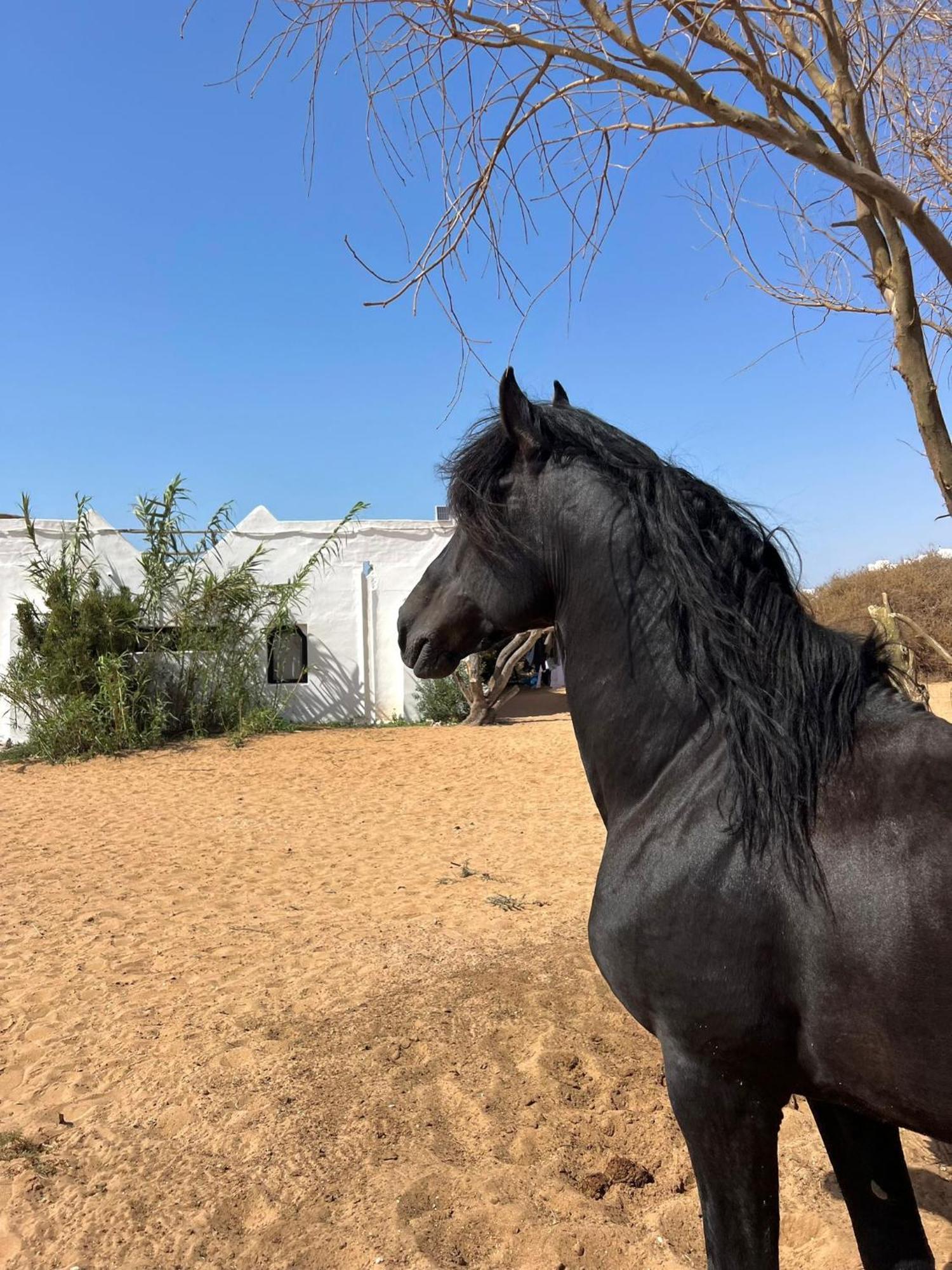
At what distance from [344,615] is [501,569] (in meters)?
13.9

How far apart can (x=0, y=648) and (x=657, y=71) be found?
1465 centimetres

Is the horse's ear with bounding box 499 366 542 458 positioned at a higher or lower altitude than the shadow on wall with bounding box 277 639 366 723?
higher

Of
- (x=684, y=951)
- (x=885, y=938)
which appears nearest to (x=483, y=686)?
(x=684, y=951)

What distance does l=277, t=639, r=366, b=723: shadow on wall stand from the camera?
15.4m

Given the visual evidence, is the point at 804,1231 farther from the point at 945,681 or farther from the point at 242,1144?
the point at 945,681

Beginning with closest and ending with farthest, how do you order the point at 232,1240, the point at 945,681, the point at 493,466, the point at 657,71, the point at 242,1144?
the point at 493,466
the point at 657,71
the point at 232,1240
the point at 242,1144
the point at 945,681

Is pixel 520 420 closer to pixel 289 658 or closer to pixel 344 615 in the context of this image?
pixel 344 615

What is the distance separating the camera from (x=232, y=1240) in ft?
7.72

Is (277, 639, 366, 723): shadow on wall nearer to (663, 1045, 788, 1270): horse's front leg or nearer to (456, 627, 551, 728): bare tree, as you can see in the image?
(456, 627, 551, 728): bare tree

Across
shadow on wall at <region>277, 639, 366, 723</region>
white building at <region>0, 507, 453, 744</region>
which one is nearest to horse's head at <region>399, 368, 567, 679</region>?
white building at <region>0, 507, 453, 744</region>

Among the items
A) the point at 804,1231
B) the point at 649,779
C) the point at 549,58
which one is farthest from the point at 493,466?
the point at 804,1231

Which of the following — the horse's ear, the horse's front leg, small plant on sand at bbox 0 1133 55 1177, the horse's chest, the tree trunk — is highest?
the tree trunk

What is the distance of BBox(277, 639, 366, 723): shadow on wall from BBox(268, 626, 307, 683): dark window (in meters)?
0.22

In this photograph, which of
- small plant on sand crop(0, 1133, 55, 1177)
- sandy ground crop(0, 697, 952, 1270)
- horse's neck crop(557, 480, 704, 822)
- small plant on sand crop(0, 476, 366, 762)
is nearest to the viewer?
horse's neck crop(557, 480, 704, 822)
